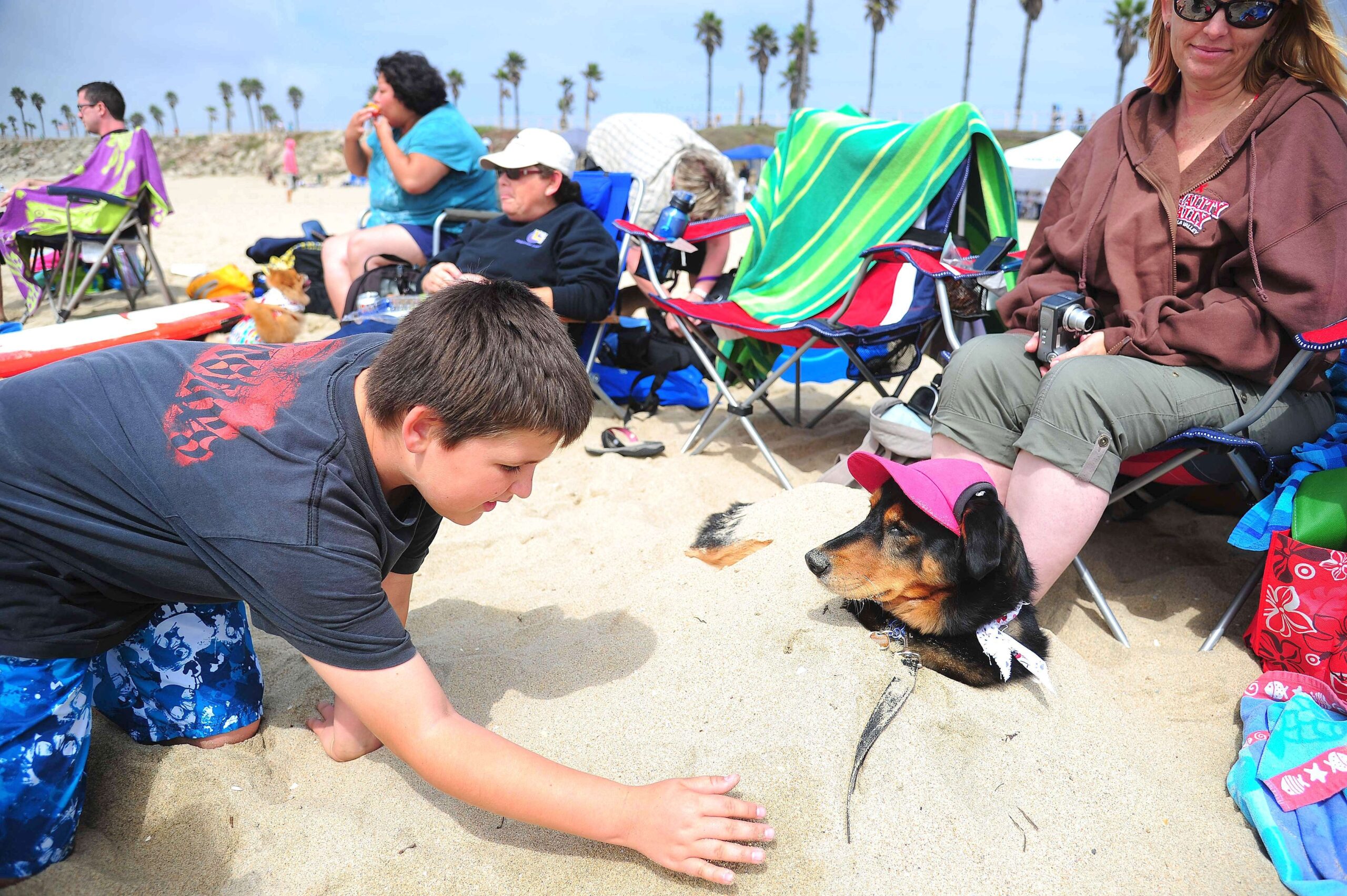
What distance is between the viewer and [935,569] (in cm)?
196

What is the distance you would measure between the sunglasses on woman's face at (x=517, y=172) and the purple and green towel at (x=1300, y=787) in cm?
387

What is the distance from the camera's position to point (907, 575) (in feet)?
6.53

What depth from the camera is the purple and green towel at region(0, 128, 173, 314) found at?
6188 millimetres

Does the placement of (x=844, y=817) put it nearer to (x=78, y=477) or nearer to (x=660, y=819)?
(x=660, y=819)

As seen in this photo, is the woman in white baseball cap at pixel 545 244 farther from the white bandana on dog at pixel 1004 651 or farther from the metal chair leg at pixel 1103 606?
the white bandana on dog at pixel 1004 651

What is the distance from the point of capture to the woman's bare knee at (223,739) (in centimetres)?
186

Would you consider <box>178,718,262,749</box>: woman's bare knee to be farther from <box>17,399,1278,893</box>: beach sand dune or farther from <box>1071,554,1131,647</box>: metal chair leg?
<box>1071,554,1131,647</box>: metal chair leg

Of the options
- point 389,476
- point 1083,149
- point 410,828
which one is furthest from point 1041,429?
point 410,828

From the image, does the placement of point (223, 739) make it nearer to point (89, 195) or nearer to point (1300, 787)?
point (1300, 787)

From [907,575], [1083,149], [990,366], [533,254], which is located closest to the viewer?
[907,575]

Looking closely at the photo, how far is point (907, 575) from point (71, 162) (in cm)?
610

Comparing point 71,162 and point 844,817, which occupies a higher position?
point 71,162

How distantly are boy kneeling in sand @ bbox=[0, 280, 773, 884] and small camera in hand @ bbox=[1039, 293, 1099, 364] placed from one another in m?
1.70

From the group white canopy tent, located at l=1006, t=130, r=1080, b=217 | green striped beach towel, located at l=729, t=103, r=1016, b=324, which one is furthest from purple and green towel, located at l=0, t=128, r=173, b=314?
white canopy tent, located at l=1006, t=130, r=1080, b=217
